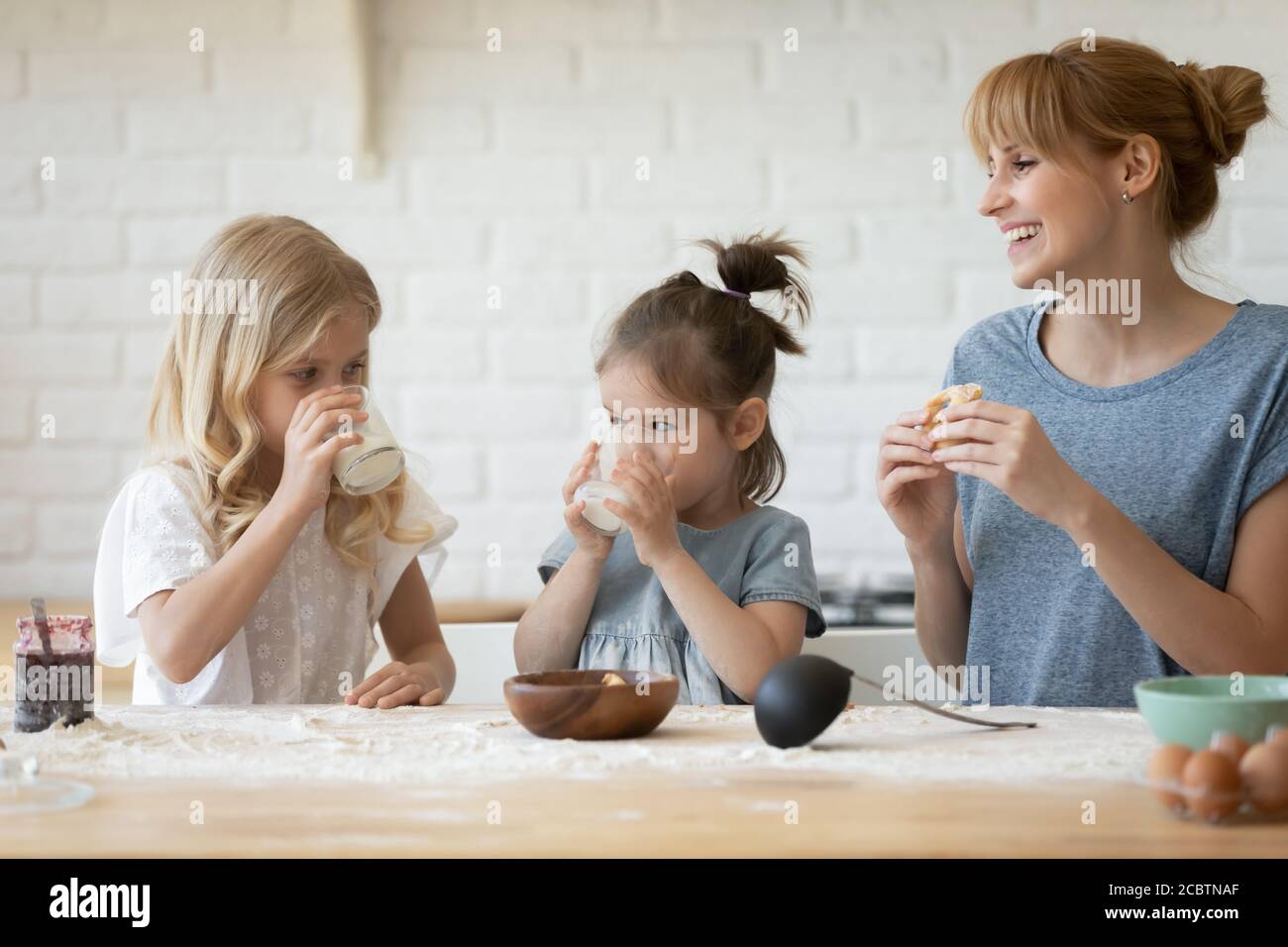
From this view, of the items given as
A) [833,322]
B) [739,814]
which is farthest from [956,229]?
[739,814]

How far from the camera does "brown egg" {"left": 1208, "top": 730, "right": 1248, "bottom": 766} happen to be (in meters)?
0.70

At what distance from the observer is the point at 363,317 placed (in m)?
1.51

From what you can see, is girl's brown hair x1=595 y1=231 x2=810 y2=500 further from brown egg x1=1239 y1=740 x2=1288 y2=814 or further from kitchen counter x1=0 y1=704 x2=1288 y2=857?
brown egg x1=1239 y1=740 x2=1288 y2=814

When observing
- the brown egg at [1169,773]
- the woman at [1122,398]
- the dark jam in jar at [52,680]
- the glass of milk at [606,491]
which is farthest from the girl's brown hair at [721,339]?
the brown egg at [1169,773]

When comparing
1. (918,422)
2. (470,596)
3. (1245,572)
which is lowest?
(470,596)

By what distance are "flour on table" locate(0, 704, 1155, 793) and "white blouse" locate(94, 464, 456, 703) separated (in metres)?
0.32

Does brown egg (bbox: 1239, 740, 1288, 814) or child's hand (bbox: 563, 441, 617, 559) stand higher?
child's hand (bbox: 563, 441, 617, 559)

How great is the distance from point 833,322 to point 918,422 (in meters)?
0.91

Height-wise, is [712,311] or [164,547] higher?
[712,311]

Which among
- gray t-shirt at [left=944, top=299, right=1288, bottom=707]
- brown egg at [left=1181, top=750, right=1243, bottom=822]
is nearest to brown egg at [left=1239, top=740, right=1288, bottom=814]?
brown egg at [left=1181, top=750, right=1243, bottom=822]

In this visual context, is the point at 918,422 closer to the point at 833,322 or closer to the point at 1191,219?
the point at 1191,219
